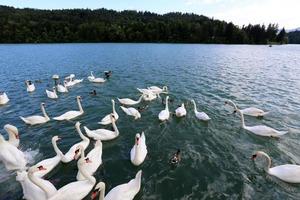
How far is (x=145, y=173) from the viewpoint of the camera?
9.77 meters

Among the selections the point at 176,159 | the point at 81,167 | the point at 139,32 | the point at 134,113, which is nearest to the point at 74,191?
the point at 81,167

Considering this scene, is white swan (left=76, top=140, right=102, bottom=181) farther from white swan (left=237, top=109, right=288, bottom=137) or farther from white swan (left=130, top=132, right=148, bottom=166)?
white swan (left=237, top=109, right=288, bottom=137)

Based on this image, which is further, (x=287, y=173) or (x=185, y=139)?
(x=185, y=139)

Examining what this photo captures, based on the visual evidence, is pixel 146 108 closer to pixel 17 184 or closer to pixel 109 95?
pixel 109 95

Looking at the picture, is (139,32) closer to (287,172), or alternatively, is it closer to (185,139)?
(185,139)

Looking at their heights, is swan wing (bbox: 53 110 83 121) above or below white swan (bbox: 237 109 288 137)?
below

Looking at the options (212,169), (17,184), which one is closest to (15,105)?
(17,184)

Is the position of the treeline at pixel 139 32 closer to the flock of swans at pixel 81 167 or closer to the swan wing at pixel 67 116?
the swan wing at pixel 67 116

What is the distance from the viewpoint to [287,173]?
941 cm

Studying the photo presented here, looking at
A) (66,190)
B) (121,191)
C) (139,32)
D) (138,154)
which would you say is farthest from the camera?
(139,32)

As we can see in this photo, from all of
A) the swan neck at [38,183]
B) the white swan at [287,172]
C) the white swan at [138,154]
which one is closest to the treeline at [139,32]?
the white swan at [138,154]

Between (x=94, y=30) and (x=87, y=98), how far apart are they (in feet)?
324

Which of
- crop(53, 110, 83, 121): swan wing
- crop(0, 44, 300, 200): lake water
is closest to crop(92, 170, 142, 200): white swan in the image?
crop(0, 44, 300, 200): lake water

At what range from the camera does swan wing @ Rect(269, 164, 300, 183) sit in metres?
9.27
